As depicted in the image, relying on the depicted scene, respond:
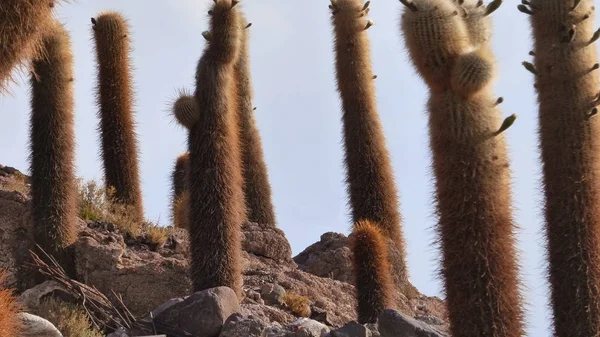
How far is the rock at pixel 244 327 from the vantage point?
10.7m

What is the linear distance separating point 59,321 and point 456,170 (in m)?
4.95

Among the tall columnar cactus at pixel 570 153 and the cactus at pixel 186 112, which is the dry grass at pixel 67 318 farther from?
the tall columnar cactus at pixel 570 153

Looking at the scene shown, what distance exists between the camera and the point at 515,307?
29.3ft

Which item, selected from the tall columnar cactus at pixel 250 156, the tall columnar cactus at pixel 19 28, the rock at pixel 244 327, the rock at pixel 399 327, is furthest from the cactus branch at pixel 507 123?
the tall columnar cactus at pixel 250 156

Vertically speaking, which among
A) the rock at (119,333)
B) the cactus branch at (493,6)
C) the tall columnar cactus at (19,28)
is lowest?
the rock at (119,333)

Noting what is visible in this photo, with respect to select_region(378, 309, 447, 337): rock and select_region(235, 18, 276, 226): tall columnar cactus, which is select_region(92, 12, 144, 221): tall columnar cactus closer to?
select_region(235, 18, 276, 226): tall columnar cactus

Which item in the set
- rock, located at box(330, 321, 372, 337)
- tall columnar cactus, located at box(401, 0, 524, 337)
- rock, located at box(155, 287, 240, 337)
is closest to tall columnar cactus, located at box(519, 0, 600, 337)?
tall columnar cactus, located at box(401, 0, 524, 337)

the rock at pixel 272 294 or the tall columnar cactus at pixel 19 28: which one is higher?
the tall columnar cactus at pixel 19 28

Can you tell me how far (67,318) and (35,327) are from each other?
4.17 ft

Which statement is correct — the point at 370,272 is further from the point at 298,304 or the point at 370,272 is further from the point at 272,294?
the point at 272,294

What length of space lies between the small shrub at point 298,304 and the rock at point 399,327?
93.6 inches

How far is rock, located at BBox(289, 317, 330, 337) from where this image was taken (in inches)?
420

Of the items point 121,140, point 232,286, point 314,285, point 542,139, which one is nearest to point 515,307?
point 542,139

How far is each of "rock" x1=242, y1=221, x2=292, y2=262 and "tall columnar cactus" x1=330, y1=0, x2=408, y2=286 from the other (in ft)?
3.71
